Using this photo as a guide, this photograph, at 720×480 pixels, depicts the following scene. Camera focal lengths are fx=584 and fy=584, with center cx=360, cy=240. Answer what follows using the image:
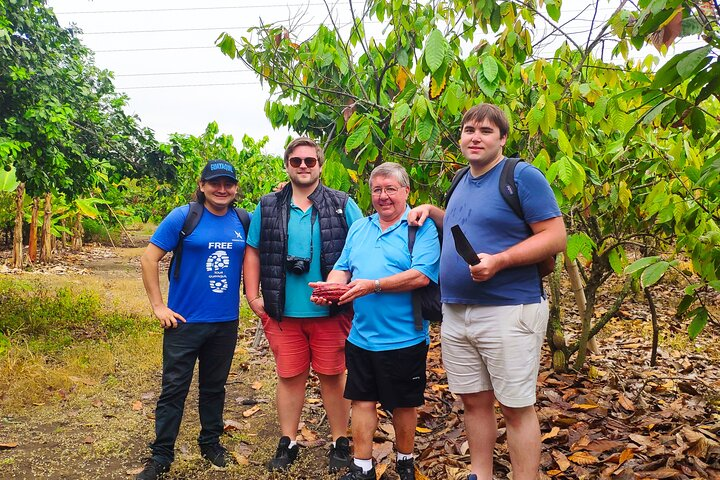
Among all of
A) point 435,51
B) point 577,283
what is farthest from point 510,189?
point 577,283

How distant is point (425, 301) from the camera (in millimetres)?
3141

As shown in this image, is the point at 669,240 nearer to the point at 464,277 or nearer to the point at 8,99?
the point at 464,277

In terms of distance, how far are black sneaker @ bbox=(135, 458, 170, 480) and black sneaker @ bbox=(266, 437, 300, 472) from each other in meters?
0.61

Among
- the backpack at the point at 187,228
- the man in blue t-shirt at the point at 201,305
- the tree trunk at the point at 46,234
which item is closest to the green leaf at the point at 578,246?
the man in blue t-shirt at the point at 201,305

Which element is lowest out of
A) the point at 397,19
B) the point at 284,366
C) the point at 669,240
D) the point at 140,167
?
the point at 284,366

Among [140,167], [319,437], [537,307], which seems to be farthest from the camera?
[140,167]

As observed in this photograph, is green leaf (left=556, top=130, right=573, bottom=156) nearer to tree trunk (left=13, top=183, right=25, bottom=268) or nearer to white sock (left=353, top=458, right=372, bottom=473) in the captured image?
white sock (left=353, top=458, right=372, bottom=473)

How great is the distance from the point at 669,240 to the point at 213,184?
12.3 feet

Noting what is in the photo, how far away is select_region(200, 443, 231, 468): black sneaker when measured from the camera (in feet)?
12.0

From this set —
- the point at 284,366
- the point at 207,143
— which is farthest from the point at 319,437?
the point at 207,143

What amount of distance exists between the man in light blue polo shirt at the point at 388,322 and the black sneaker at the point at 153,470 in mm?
1098

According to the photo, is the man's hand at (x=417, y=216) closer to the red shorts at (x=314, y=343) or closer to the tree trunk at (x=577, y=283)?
the red shorts at (x=314, y=343)

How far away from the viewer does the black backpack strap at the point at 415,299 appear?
10.2ft

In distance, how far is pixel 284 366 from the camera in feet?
11.7
